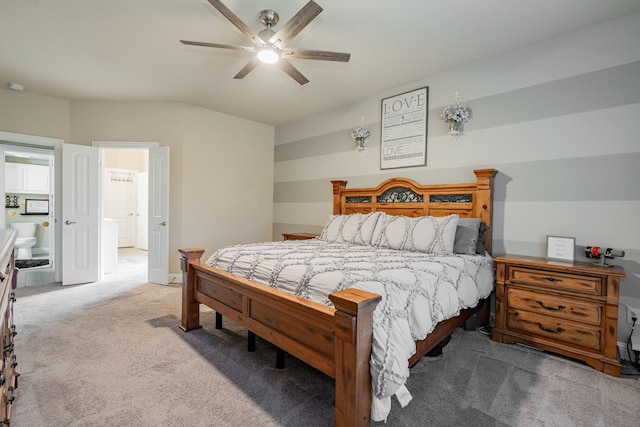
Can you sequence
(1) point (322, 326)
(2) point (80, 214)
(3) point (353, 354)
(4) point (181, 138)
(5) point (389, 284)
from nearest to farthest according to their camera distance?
(3) point (353, 354)
(1) point (322, 326)
(5) point (389, 284)
(2) point (80, 214)
(4) point (181, 138)

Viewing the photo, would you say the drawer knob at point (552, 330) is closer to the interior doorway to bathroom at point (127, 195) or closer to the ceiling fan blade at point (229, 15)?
the ceiling fan blade at point (229, 15)

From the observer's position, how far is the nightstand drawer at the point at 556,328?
7.35 feet

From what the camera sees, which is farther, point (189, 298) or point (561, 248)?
point (189, 298)

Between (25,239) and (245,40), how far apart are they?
5.62 m

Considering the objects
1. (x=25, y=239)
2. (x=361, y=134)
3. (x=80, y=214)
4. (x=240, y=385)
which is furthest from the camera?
(x=25, y=239)

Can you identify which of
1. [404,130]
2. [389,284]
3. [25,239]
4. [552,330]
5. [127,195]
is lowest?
[552,330]

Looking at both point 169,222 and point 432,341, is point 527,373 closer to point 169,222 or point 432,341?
point 432,341

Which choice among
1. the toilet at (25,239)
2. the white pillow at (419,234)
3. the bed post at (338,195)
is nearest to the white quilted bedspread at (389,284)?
the white pillow at (419,234)

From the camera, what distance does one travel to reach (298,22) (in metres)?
2.10

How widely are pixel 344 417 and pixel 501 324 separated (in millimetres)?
1921

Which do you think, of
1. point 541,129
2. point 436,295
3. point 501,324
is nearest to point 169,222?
point 436,295

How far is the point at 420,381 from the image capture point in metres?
2.01

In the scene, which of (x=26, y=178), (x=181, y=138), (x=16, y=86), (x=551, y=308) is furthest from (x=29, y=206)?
(x=551, y=308)

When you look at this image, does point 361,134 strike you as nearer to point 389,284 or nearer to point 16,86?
point 389,284
